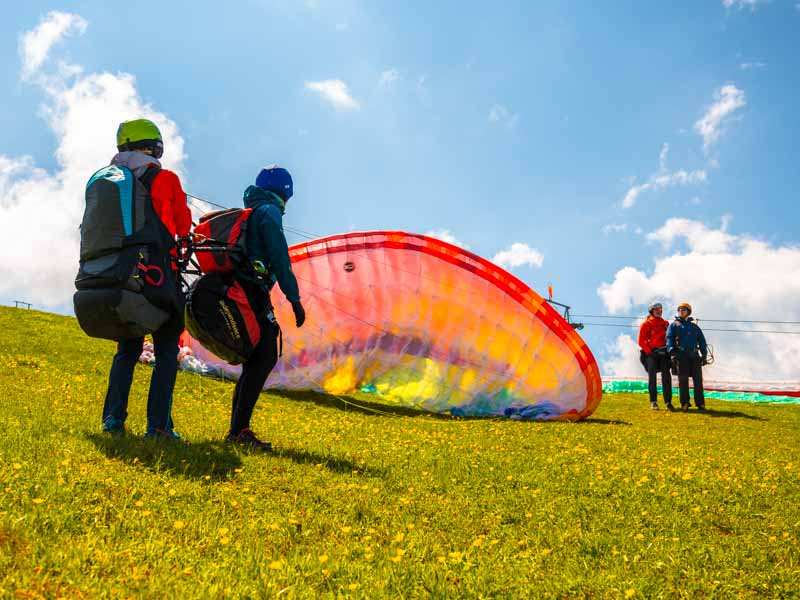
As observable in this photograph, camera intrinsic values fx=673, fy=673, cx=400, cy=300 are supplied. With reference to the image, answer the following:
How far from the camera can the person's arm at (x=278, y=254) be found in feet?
22.1

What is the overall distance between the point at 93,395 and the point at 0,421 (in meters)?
3.25

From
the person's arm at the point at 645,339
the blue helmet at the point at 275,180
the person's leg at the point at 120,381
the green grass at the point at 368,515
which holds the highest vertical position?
the person's arm at the point at 645,339

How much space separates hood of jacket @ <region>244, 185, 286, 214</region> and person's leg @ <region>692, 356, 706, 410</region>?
15.6 meters

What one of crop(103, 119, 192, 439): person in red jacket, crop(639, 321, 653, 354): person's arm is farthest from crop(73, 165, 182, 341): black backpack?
crop(639, 321, 653, 354): person's arm

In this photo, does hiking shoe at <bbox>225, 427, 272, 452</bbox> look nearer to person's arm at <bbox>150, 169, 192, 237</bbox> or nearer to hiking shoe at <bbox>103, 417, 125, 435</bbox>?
hiking shoe at <bbox>103, 417, 125, 435</bbox>

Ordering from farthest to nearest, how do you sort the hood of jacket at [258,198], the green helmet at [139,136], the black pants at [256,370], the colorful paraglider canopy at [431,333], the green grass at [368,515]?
the colorful paraglider canopy at [431,333] → the hood of jacket at [258,198] → the black pants at [256,370] → the green helmet at [139,136] → the green grass at [368,515]

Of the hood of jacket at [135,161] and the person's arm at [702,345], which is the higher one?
the person's arm at [702,345]

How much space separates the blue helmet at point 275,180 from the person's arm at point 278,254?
55 centimetres

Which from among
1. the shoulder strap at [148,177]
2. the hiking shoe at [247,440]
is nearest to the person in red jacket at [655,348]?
the hiking shoe at [247,440]

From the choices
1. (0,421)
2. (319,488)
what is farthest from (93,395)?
(319,488)

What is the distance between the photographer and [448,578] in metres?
4.00

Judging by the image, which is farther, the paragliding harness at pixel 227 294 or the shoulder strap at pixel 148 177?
the paragliding harness at pixel 227 294

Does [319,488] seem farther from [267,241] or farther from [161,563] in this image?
[267,241]

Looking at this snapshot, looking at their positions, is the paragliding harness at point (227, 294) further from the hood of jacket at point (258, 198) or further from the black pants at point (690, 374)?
the black pants at point (690, 374)
